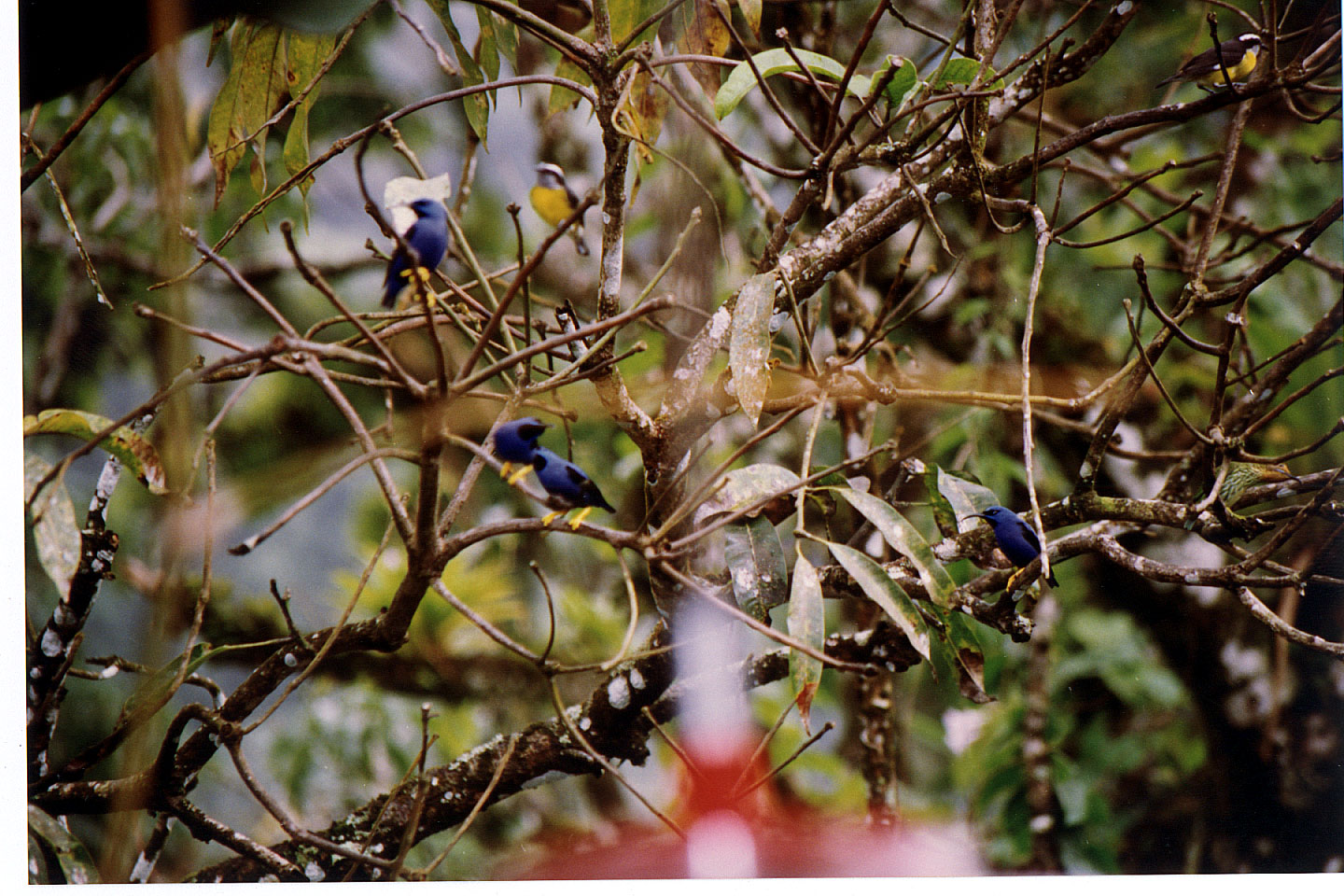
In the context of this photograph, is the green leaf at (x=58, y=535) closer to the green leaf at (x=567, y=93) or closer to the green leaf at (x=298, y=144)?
the green leaf at (x=298, y=144)

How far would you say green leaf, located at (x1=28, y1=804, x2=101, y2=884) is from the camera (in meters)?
0.87

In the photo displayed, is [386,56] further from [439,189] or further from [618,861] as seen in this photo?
[618,861]

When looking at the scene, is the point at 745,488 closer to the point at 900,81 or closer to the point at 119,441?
the point at 900,81

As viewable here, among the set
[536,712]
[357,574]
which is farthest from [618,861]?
[357,574]

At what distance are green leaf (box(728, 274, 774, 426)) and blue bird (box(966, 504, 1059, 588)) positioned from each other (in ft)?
0.81

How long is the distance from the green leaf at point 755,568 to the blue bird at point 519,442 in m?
0.22

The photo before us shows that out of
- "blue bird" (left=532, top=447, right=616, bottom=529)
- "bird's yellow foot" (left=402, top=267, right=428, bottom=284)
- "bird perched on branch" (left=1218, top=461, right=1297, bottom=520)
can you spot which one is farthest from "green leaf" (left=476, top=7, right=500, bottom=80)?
"bird perched on branch" (left=1218, top=461, right=1297, bottom=520)

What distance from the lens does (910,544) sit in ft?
2.50

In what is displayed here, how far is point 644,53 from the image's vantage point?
0.80m

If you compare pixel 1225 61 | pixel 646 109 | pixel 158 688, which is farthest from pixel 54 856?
pixel 1225 61

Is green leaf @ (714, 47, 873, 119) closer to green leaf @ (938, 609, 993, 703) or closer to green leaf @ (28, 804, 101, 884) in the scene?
green leaf @ (938, 609, 993, 703)

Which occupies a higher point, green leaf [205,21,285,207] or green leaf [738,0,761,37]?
green leaf [738,0,761,37]

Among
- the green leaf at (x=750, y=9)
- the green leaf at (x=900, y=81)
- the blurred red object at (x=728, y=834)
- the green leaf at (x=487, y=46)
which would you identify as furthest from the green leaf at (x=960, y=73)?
the blurred red object at (x=728, y=834)

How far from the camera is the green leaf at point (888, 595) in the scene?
735mm
